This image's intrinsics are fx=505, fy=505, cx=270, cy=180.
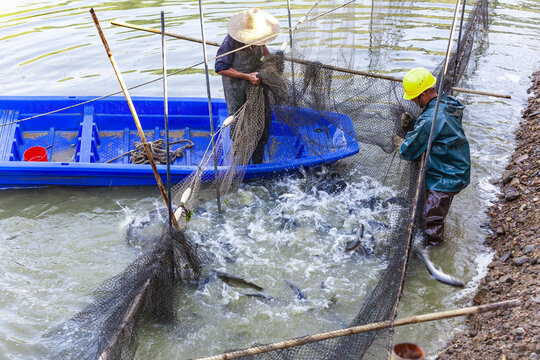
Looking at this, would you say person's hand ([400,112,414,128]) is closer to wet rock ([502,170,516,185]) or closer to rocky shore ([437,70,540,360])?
rocky shore ([437,70,540,360])

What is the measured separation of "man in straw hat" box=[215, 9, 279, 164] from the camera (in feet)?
19.2

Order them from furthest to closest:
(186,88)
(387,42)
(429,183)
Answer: (387,42), (186,88), (429,183)

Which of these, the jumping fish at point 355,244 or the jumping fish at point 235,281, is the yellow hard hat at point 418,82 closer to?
the jumping fish at point 355,244

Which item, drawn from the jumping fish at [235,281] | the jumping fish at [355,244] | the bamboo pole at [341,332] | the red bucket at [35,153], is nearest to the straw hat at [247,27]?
the jumping fish at [355,244]

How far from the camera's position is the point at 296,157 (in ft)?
23.0

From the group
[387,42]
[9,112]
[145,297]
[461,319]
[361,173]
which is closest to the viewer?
[145,297]

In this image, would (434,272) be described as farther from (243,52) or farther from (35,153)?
(35,153)

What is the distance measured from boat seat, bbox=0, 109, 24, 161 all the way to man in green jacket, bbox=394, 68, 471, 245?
16.8 ft

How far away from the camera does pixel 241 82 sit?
20.1 feet

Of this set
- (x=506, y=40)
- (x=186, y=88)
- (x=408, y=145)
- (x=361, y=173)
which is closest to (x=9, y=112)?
(x=186, y=88)

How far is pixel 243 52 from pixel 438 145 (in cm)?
Answer: 253

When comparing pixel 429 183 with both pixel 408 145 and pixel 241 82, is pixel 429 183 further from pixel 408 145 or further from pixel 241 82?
pixel 241 82

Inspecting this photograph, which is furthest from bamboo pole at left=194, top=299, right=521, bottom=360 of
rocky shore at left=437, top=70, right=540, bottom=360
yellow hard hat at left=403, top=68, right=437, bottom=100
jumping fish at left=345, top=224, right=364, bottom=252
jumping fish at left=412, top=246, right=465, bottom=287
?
yellow hard hat at left=403, top=68, right=437, bottom=100

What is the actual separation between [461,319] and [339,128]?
284 centimetres
